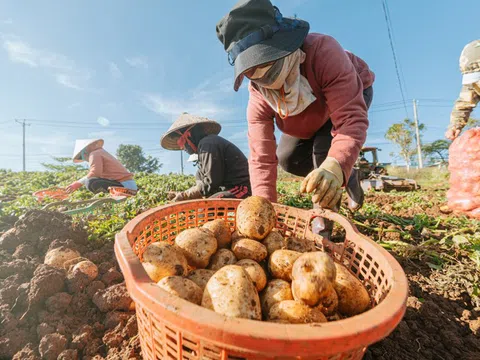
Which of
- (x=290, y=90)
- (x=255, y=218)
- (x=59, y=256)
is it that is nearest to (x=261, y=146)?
(x=290, y=90)

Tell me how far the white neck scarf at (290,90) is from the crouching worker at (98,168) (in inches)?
222

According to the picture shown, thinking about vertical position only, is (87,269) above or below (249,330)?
below

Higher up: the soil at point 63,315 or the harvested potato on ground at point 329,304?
the harvested potato on ground at point 329,304

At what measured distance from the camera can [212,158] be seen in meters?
3.92

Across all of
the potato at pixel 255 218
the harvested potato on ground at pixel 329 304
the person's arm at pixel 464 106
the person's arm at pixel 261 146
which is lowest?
the harvested potato on ground at pixel 329 304

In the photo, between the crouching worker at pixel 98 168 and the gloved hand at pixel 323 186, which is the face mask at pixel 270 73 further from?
the crouching worker at pixel 98 168

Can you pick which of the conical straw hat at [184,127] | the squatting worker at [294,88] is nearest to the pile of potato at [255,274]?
the squatting worker at [294,88]

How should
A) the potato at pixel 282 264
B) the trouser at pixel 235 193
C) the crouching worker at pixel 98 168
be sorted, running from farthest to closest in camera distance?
the crouching worker at pixel 98 168 → the trouser at pixel 235 193 → the potato at pixel 282 264

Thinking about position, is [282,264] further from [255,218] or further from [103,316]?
[103,316]

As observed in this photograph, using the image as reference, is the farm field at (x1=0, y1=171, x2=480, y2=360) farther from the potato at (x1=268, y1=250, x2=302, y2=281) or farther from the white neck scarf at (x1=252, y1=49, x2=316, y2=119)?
the white neck scarf at (x1=252, y1=49, x2=316, y2=119)

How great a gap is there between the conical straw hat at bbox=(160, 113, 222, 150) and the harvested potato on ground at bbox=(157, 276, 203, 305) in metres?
3.22

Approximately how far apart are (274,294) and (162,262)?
497mm

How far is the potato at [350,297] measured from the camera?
44.5 inches

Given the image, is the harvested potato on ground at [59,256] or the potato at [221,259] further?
the harvested potato on ground at [59,256]
